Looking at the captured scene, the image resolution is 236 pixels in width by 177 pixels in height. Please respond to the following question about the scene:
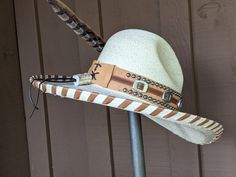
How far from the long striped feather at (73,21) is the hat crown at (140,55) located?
7 centimetres

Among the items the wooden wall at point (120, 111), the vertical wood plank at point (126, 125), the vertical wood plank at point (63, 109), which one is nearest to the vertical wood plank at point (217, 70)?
the wooden wall at point (120, 111)

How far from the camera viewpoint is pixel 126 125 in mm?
1080

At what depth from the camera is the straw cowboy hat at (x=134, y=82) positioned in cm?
A: 65

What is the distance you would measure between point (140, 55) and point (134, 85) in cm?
6

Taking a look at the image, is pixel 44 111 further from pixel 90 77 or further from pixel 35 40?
pixel 90 77

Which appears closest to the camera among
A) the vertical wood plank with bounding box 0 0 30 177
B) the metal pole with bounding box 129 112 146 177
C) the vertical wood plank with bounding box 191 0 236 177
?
the metal pole with bounding box 129 112 146 177

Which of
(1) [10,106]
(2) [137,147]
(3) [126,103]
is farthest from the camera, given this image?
(1) [10,106]

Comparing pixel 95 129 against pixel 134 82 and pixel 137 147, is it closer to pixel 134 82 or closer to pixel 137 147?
pixel 137 147

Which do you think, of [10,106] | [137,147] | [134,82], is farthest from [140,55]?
[10,106]

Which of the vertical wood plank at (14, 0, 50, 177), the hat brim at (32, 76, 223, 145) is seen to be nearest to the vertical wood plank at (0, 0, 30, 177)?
the vertical wood plank at (14, 0, 50, 177)

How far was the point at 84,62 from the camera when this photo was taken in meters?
1.09

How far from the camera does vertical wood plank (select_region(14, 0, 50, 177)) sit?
1.09 m

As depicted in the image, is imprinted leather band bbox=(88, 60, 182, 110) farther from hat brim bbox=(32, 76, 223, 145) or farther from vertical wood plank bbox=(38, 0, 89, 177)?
vertical wood plank bbox=(38, 0, 89, 177)

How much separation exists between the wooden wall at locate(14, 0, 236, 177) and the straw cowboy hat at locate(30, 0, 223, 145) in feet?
0.75
